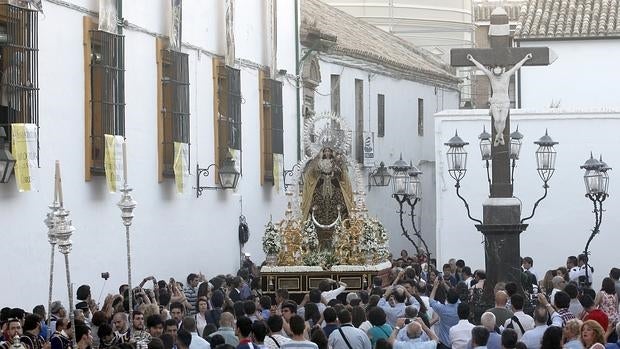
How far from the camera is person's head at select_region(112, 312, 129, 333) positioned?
48.7 ft

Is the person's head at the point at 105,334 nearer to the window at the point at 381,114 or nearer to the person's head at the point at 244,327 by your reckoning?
the person's head at the point at 244,327

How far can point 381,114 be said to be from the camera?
126 ft

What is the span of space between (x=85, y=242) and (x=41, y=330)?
19.3ft

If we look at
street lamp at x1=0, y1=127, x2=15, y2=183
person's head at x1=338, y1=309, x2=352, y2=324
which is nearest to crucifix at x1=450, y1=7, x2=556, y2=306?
person's head at x1=338, y1=309, x2=352, y2=324

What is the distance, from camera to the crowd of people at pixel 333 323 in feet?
43.4

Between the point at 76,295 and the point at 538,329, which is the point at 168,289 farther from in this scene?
the point at 538,329

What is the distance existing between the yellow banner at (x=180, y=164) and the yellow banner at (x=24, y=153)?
243 inches

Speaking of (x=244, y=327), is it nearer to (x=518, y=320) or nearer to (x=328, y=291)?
(x=518, y=320)

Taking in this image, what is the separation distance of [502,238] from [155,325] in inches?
282

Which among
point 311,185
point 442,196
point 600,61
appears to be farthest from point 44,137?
point 600,61

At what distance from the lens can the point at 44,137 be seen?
19.1 m

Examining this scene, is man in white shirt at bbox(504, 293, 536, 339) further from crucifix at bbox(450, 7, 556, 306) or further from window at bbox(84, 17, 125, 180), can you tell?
window at bbox(84, 17, 125, 180)

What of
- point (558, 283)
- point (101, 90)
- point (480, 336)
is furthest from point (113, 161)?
point (480, 336)

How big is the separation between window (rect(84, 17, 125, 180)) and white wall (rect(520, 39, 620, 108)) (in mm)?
15331
